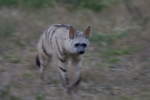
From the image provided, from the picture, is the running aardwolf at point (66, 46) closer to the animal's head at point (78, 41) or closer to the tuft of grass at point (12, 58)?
the animal's head at point (78, 41)

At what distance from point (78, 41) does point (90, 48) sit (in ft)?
9.04

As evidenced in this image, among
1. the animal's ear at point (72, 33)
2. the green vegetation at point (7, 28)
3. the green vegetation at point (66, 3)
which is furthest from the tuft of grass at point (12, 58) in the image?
the green vegetation at point (66, 3)

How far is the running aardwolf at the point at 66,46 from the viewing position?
6.65 meters

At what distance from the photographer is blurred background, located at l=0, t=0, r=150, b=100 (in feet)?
22.3

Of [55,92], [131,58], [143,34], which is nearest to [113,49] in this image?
[131,58]

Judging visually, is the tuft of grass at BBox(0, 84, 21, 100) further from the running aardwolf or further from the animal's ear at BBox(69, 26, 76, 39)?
the animal's ear at BBox(69, 26, 76, 39)

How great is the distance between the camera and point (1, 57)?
8.53m

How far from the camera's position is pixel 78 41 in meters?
6.64

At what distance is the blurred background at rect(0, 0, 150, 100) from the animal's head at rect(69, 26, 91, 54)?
0.69m

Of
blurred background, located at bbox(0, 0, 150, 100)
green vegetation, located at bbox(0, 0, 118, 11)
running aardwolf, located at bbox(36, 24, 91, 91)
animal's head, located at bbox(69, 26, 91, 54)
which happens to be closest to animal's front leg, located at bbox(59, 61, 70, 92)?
running aardwolf, located at bbox(36, 24, 91, 91)

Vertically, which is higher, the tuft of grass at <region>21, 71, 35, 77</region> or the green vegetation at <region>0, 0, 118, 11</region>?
the green vegetation at <region>0, 0, 118, 11</region>

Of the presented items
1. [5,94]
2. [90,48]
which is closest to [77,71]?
[5,94]

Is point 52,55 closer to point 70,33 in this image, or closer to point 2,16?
point 70,33

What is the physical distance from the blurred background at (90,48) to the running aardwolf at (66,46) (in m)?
0.27
